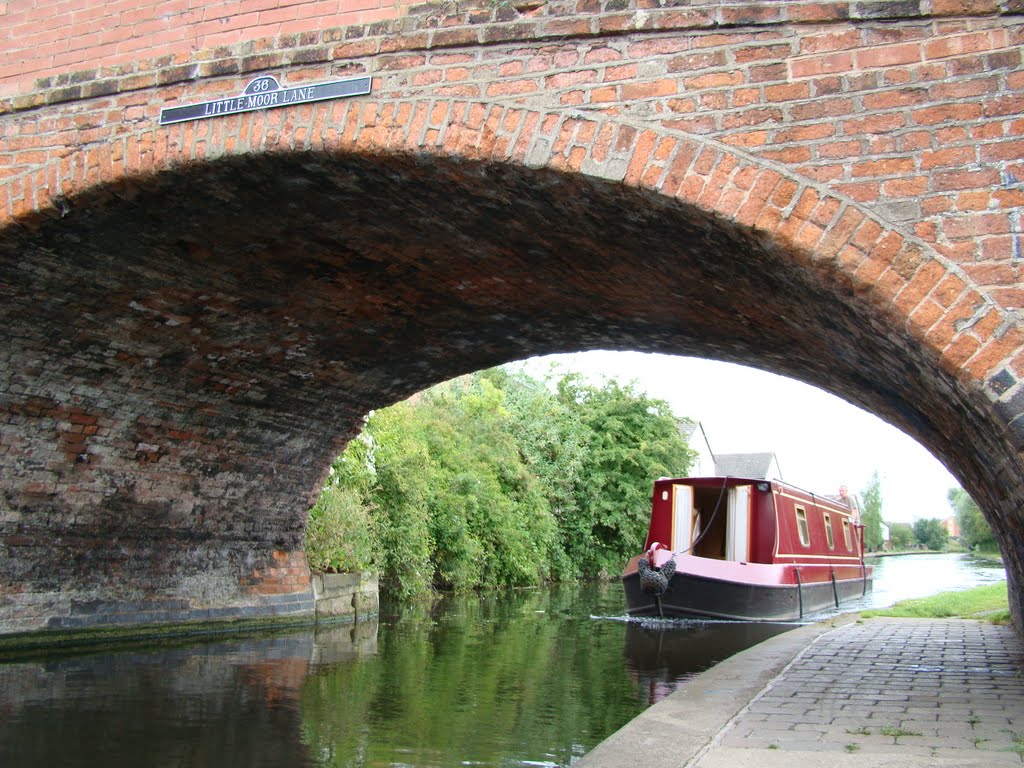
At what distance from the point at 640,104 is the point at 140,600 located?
23.8ft

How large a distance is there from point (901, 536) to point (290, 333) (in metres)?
100

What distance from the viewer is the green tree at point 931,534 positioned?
9500cm

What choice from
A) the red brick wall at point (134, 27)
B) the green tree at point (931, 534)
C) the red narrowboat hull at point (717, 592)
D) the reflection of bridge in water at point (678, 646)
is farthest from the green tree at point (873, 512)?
the red brick wall at point (134, 27)

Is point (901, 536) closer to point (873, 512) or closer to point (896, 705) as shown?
point (873, 512)

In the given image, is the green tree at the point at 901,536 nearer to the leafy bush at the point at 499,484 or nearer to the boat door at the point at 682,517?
the leafy bush at the point at 499,484

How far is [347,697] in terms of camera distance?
650cm

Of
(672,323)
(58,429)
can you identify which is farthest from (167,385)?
(672,323)

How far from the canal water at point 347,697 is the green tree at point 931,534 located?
307 feet

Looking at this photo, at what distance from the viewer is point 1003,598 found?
→ 13398 millimetres

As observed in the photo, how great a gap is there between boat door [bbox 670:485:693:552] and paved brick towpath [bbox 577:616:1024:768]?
6.52m

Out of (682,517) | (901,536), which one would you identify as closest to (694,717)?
(682,517)

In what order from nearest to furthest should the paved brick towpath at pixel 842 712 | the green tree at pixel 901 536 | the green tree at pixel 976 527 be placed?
the paved brick towpath at pixel 842 712, the green tree at pixel 976 527, the green tree at pixel 901 536

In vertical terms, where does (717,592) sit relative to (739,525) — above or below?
below

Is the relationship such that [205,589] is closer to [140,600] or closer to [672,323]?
[140,600]
